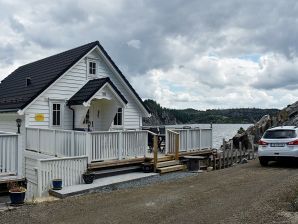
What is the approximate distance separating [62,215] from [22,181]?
3.77m

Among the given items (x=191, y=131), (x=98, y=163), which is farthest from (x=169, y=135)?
(x=98, y=163)

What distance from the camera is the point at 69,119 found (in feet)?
63.1

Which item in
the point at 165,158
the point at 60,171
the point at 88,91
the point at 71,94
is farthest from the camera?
the point at 71,94

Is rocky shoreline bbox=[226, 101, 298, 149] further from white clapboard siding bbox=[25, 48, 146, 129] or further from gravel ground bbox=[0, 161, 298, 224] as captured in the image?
gravel ground bbox=[0, 161, 298, 224]

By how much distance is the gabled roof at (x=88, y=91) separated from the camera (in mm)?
18031

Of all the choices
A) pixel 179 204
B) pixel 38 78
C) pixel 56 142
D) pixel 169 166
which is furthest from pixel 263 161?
pixel 38 78

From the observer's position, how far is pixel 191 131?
18922 mm

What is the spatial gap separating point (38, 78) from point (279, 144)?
12959 millimetres

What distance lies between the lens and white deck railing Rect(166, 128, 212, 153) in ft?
56.8

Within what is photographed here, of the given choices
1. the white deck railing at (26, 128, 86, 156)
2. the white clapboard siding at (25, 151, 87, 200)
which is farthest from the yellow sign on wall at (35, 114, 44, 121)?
the white clapboard siding at (25, 151, 87, 200)

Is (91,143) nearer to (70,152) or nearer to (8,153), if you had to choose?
(70,152)

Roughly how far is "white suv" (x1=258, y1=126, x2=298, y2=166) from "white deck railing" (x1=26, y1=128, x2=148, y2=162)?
5658 mm

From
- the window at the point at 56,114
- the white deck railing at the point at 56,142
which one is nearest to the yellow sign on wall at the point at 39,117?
the window at the point at 56,114

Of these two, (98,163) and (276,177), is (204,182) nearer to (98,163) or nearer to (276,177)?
(276,177)
